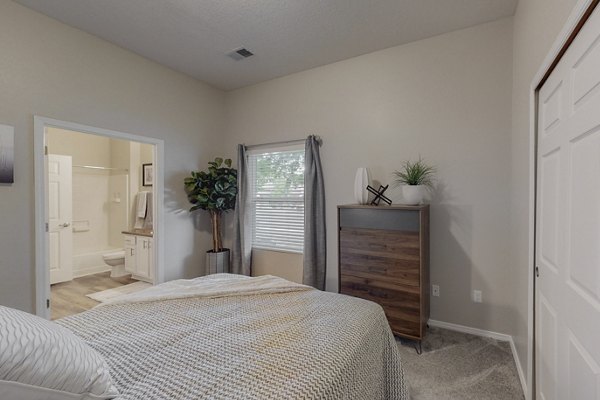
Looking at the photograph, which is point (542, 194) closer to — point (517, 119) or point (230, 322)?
point (517, 119)

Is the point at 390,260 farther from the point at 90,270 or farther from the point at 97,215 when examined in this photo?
the point at 97,215

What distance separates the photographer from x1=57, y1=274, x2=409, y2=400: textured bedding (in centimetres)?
95

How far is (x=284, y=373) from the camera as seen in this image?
998mm

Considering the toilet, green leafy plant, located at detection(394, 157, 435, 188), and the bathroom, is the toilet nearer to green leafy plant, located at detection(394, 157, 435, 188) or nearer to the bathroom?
the bathroom

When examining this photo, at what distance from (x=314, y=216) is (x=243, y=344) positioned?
218 cm

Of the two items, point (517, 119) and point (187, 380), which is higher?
point (517, 119)

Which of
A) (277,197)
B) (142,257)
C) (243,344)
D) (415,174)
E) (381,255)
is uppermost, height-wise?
(415,174)

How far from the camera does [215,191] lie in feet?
12.0

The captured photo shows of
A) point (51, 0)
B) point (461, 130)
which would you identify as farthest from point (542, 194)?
point (51, 0)

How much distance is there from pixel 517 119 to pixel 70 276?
19.8 ft

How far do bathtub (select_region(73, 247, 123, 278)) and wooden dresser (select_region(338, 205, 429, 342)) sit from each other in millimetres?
4566

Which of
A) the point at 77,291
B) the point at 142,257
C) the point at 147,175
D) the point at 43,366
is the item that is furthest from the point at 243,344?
the point at 147,175

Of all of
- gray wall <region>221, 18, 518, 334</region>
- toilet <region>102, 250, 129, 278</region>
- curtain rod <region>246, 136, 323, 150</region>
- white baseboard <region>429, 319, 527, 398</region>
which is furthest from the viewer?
toilet <region>102, 250, 129, 278</region>

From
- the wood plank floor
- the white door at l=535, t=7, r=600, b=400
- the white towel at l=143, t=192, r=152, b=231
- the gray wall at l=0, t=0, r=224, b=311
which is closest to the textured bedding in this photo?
the white door at l=535, t=7, r=600, b=400
